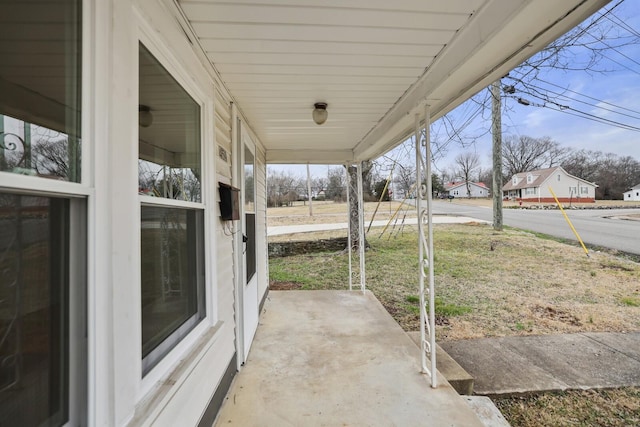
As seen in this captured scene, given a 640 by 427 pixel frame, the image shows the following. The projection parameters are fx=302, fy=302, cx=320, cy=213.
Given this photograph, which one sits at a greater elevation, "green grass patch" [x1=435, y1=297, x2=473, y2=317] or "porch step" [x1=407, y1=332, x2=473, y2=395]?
"porch step" [x1=407, y1=332, x2=473, y2=395]

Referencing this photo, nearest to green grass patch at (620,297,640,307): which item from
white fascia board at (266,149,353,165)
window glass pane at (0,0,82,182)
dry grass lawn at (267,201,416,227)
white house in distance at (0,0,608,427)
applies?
white fascia board at (266,149,353,165)

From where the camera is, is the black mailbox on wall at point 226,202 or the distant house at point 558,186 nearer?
the black mailbox on wall at point 226,202

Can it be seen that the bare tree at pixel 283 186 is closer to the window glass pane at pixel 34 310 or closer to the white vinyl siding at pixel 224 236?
the white vinyl siding at pixel 224 236

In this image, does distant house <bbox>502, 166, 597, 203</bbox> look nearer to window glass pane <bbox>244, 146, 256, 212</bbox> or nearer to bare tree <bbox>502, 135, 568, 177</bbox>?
bare tree <bbox>502, 135, 568, 177</bbox>

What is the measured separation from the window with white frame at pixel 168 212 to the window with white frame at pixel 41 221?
0.37 m

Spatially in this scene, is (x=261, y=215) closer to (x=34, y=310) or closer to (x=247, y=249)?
(x=247, y=249)

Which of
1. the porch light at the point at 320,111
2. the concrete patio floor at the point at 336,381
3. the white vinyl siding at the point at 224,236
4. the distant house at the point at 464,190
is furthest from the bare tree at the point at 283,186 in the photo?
the distant house at the point at 464,190

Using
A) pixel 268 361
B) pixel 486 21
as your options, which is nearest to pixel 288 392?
pixel 268 361

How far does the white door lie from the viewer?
2791 mm

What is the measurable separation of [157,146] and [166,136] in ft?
0.37

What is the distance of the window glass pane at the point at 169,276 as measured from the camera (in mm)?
1272

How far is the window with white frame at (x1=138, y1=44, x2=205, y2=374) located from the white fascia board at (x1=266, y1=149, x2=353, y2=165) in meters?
3.18

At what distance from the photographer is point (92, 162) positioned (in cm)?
91

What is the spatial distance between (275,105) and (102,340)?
7.89 feet
